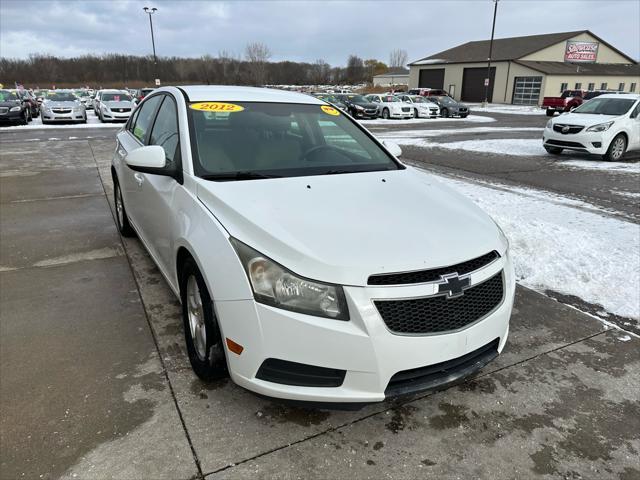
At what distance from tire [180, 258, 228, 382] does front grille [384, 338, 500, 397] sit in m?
0.91

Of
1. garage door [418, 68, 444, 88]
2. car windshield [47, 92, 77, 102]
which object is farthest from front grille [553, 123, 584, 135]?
garage door [418, 68, 444, 88]

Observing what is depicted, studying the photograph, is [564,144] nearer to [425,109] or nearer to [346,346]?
[346,346]

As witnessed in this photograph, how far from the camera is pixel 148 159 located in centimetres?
300

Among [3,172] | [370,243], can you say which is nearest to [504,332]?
[370,243]

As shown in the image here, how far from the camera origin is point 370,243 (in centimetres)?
223

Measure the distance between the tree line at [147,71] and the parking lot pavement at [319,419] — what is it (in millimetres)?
82030

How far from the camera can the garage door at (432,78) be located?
201ft

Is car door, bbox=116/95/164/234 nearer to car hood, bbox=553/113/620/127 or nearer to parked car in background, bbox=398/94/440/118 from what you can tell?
car hood, bbox=553/113/620/127

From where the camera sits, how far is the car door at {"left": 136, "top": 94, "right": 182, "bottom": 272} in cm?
303

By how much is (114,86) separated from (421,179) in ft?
310

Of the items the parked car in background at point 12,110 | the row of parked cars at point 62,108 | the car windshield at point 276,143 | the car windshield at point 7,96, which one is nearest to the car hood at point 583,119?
the car windshield at point 276,143

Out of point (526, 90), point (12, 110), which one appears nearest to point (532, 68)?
point (526, 90)

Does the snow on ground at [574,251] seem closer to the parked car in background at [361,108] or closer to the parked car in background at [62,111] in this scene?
the parked car in background at [62,111]

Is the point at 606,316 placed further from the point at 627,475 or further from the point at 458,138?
the point at 458,138
